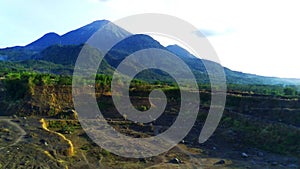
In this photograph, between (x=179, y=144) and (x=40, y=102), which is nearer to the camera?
(x=179, y=144)

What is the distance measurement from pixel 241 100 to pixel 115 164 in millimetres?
22121

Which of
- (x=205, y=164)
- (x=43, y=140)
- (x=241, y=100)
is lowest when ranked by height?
(x=205, y=164)

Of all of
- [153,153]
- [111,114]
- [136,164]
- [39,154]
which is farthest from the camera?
[111,114]

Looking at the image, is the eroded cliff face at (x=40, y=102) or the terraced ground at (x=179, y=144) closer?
the terraced ground at (x=179, y=144)

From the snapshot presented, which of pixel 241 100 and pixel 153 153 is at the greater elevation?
pixel 241 100

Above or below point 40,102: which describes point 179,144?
below

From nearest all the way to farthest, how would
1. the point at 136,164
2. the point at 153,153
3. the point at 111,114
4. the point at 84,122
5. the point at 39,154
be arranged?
the point at 39,154
the point at 136,164
the point at 153,153
the point at 84,122
the point at 111,114

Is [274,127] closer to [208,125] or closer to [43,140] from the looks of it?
[208,125]

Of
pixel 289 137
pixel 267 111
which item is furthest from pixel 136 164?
pixel 267 111

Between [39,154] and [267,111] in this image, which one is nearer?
[39,154]

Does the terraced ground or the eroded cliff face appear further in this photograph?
the eroded cliff face

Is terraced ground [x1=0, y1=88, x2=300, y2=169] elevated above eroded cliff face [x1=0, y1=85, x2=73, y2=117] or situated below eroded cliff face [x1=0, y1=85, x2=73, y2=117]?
below

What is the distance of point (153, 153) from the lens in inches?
1191

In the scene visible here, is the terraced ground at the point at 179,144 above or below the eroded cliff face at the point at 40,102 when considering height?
below
